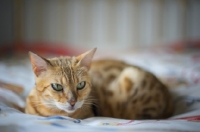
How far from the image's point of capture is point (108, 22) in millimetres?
3107

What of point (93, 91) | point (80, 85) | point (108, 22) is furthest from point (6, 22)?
point (80, 85)

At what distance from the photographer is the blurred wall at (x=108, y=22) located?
3.05 meters

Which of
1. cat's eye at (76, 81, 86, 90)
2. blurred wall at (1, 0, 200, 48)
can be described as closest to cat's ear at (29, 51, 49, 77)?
cat's eye at (76, 81, 86, 90)

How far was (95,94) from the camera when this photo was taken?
4.39 feet

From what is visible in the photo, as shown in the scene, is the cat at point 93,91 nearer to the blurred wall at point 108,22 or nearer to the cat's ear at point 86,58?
the cat's ear at point 86,58

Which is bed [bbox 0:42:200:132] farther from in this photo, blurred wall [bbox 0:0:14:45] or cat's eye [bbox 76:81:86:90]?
blurred wall [bbox 0:0:14:45]

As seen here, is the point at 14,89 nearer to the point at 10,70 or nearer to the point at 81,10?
the point at 10,70

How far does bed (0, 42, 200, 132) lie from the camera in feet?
2.85

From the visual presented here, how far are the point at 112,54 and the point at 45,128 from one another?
6.34 feet

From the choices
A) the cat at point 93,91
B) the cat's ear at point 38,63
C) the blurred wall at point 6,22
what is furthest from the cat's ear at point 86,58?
the blurred wall at point 6,22

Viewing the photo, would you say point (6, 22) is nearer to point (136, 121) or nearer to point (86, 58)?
point (86, 58)

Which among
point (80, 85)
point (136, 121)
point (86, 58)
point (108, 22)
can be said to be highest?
point (108, 22)

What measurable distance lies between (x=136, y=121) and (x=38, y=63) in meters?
0.42

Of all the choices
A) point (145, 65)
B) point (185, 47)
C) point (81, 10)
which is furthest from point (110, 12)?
point (145, 65)
